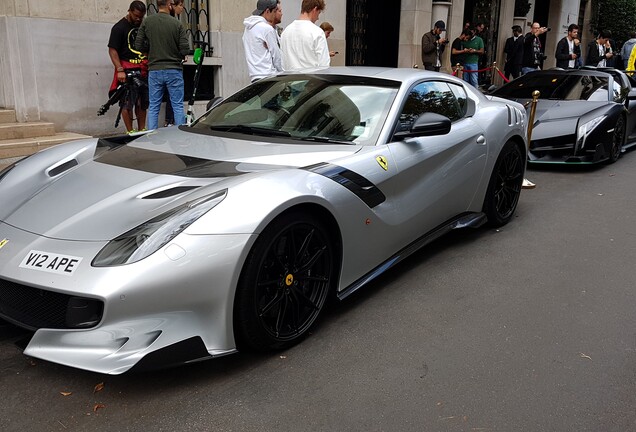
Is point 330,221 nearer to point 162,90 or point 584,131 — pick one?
point 162,90

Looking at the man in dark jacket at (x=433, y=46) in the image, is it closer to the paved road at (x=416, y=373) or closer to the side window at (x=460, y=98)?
the side window at (x=460, y=98)

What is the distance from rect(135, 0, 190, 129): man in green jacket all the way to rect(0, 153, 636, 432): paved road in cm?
469

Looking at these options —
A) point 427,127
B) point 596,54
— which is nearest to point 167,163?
point 427,127

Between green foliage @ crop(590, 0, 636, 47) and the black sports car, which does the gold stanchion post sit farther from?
green foliage @ crop(590, 0, 636, 47)

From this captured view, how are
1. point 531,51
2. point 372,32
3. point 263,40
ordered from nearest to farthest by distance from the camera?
point 263,40 < point 531,51 < point 372,32

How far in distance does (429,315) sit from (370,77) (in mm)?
1800

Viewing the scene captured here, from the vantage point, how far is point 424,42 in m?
13.7

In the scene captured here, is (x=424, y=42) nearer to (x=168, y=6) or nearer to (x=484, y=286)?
(x=168, y=6)

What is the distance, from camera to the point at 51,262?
2695mm

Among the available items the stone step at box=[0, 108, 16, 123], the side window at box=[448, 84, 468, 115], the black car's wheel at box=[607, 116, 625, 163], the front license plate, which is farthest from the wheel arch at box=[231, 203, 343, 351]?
the black car's wheel at box=[607, 116, 625, 163]

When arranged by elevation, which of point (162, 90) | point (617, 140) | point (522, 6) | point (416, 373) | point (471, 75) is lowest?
point (416, 373)

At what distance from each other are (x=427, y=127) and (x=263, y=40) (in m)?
4.02

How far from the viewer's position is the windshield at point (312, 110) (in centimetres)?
402

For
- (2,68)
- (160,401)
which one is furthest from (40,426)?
(2,68)
